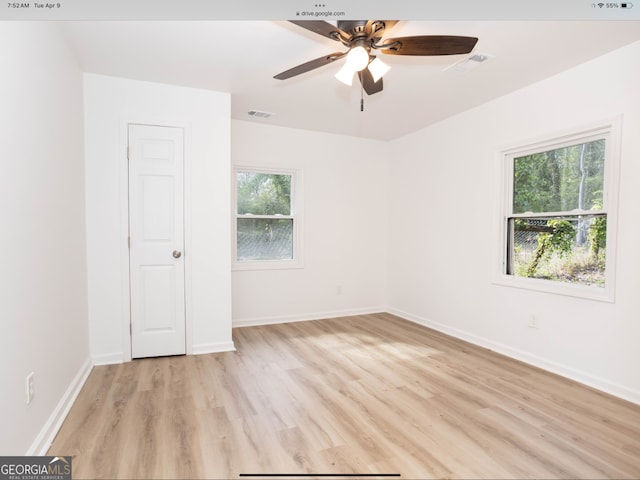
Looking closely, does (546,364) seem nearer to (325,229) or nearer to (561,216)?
(561,216)

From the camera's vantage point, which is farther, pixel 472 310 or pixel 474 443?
pixel 472 310

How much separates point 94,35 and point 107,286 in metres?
2.02

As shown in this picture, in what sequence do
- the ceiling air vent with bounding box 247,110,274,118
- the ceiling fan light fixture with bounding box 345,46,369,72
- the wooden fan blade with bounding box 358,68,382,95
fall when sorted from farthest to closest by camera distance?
1. the ceiling air vent with bounding box 247,110,274,118
2. the wooden fan blade with bounding box 358,68,382,95
3. the ceiling fan light fixture with bounding box 345,46,369,72

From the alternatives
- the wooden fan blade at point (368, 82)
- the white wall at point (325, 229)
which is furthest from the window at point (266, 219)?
the wooden fan blade at point (368, 82)

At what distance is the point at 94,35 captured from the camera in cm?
238

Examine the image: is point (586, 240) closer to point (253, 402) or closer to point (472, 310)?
point (472, 310)

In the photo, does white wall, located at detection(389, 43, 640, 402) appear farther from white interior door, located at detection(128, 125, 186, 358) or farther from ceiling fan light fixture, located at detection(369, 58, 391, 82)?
white interior door, located at detection(128, 125, 186, 358)

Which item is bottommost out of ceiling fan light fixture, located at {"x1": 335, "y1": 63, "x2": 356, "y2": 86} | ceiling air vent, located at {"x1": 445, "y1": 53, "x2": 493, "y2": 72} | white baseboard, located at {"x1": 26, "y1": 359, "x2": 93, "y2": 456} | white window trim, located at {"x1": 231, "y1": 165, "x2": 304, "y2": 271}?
white baseboard, located at {"x1": 26, "y1": 359, "x2": 93, "y2": 456}

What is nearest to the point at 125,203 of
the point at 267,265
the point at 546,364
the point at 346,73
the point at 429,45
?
the point at 267,265

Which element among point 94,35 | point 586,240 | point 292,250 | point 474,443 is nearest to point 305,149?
point 292,250

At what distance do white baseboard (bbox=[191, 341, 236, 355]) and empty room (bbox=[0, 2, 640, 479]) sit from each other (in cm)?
2

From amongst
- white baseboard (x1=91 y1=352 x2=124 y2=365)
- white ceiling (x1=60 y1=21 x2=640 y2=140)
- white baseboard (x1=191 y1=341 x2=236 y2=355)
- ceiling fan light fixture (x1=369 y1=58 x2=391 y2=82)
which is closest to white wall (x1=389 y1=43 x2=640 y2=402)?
white ceiling (x1=60 y1=21 x2=640 y2=140)

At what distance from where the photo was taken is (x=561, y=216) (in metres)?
3.01

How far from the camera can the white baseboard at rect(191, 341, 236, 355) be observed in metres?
3.36
